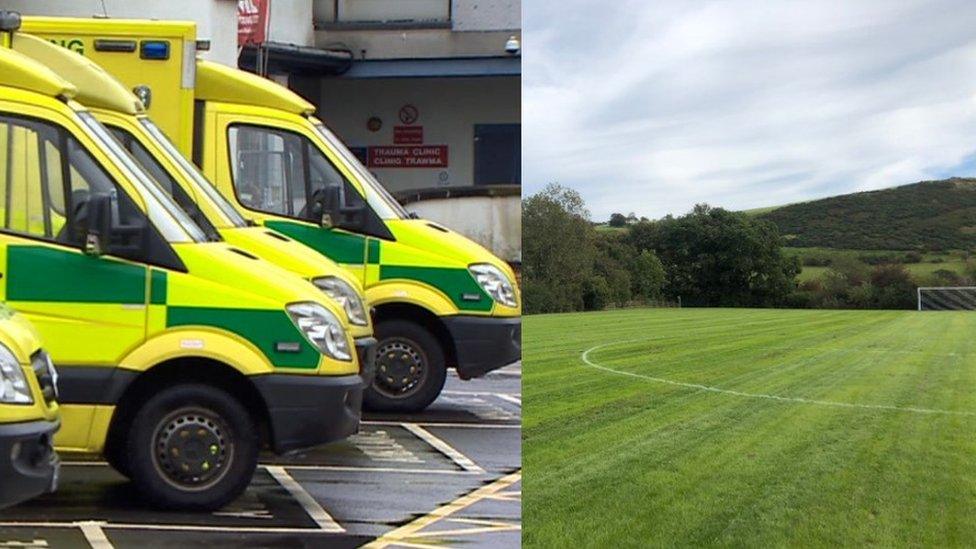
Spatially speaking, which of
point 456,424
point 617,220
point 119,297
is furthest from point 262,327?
point 456,424

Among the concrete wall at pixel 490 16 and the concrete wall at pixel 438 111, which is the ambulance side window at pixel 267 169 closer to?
the concrete wall at pixel 438 111

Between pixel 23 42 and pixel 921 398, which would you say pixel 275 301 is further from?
pixel 921 398

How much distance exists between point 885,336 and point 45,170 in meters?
2.13

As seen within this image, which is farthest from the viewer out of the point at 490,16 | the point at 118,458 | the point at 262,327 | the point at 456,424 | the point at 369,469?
the point at 456,424

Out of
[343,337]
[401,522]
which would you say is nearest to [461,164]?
[343,337]

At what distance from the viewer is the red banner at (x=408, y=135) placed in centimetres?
495

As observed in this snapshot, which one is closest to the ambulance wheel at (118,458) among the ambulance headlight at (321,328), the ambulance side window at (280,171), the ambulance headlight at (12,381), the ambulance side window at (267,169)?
the ambulance headlight at (321,328)

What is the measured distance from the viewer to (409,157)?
5348 millimetres

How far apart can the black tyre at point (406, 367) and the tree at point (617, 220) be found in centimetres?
198

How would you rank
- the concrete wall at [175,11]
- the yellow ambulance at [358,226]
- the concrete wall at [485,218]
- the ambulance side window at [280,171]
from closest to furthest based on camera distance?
the concrete wall at [175,11] → the concrete wall at [485,218] → the yellow ambulance at [358,226] → the ambulance side window at [280,171]

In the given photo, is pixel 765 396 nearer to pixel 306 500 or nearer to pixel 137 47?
pixel 306 500

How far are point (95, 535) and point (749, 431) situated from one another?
169 centimetres

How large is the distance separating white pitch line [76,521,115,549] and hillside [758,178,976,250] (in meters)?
1.86

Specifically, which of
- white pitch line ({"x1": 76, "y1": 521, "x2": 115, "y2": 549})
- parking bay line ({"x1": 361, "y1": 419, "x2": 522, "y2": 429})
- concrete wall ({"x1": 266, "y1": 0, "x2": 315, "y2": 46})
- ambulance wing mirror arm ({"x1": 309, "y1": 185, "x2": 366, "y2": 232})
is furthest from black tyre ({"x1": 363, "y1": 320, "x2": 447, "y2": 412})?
white pitch line ({"x1": 76, "y1": 521, "x2": 115, "y2": 549})
